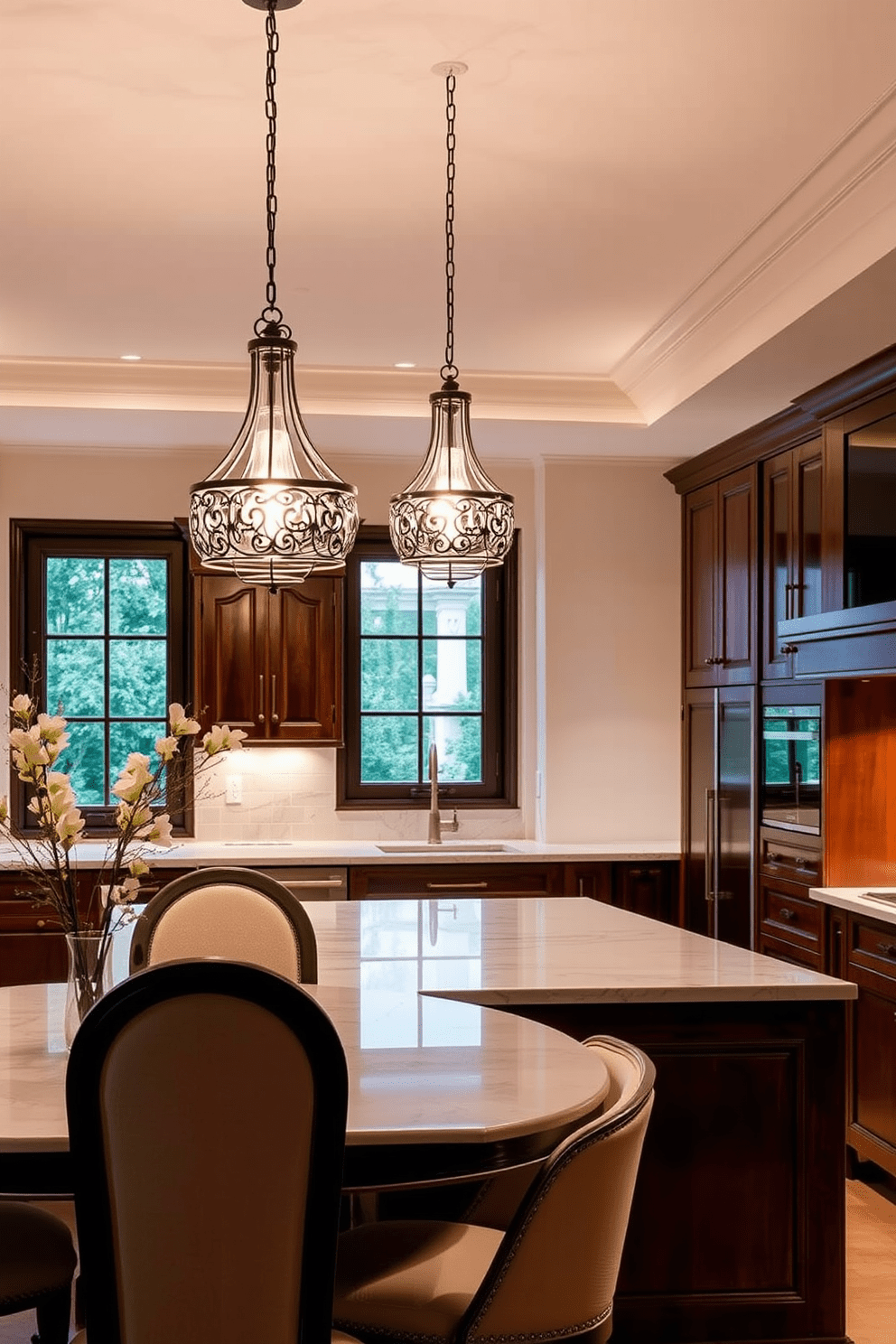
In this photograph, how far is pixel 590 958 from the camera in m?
3.12

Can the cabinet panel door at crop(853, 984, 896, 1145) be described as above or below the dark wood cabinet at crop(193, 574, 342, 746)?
below

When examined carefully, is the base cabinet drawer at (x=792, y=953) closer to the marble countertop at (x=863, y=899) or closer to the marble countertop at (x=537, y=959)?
the marble countertop at (x=863, y=899)

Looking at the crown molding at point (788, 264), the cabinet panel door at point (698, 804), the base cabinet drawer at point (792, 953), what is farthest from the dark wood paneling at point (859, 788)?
the crown molding at point (788, 264)

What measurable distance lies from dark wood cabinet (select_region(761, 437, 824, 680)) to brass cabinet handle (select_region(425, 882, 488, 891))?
1.38 meters

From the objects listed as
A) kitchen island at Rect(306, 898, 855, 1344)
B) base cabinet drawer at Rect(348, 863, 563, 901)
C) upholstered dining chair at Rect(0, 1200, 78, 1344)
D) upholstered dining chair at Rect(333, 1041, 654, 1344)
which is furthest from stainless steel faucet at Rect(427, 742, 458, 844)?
upholstered dining chair at Rect(333, 1041, 654, 1344)

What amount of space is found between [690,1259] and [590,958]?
0.65 m

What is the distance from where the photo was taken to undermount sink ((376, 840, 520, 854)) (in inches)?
220

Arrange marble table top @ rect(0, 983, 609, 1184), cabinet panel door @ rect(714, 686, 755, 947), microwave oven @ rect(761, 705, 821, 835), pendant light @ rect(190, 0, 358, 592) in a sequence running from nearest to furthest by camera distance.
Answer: marble table top @ rect(0, 983, 609, 1184)
pendant light @ rect(190, 0, 358, 592)
microwave oven @ rect(761, 705, 821, 835)
cabinet panel door @ rect(714, 686, 755, 947)

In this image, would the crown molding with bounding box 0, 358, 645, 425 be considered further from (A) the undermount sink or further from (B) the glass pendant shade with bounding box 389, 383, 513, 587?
(B) the glass pendant shade with bounding box 389, 383, 513, 587

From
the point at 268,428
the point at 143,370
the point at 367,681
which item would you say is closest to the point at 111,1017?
the point at 268,428

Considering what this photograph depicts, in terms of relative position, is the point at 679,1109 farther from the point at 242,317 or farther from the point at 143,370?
the point at 143,370

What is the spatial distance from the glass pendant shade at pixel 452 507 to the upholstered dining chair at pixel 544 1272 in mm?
1249

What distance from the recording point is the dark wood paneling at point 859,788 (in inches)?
174

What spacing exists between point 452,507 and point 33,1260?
162 cm
